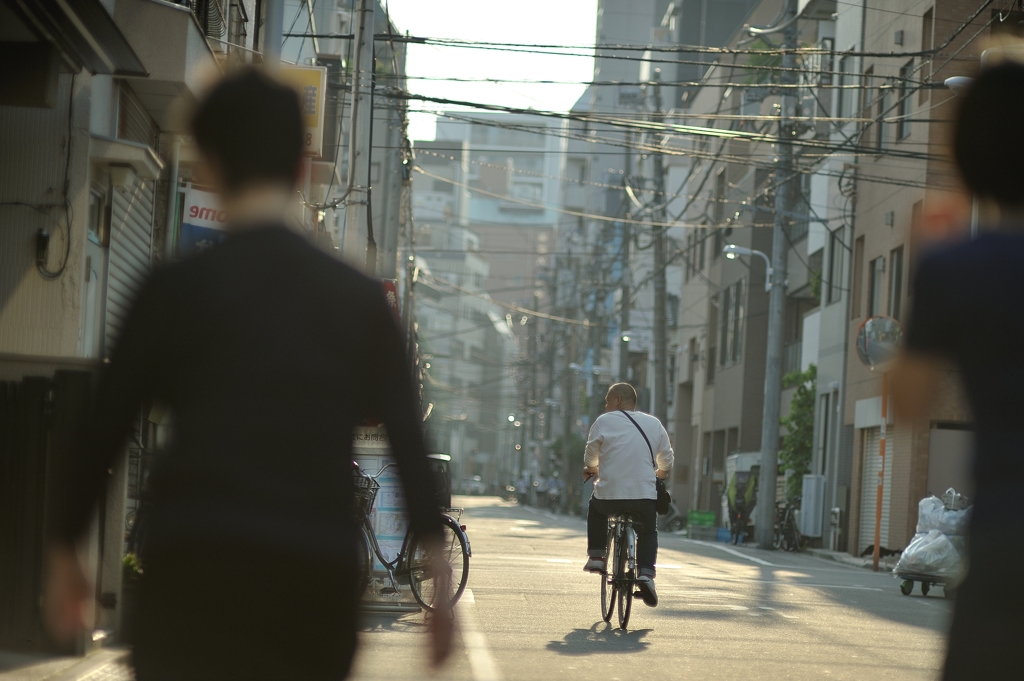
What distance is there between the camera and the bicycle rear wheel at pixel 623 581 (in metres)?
10.9

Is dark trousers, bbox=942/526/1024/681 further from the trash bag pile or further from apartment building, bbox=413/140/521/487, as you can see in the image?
apartment building, bbox=413/140/521/487

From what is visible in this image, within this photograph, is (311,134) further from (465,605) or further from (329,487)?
(329,487)

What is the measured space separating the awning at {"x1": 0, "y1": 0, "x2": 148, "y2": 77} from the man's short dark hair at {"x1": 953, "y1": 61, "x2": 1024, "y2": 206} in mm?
5451

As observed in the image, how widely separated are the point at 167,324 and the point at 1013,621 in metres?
1.84

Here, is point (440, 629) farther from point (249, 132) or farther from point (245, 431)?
point (249, 132)

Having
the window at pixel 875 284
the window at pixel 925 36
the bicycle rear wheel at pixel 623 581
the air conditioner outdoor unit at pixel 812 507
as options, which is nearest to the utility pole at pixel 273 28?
the bicycle rear wheel at pixel 623 581

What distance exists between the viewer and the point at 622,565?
1100 centimetres

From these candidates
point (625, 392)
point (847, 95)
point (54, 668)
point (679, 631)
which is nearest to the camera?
point (54, 668)

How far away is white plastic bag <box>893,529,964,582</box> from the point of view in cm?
1641

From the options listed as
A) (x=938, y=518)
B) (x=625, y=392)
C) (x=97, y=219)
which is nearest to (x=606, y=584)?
(x=625, y=392)

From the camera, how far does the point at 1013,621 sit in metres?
3.01

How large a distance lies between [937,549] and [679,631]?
260 inches

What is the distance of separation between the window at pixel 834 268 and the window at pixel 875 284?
2.50m

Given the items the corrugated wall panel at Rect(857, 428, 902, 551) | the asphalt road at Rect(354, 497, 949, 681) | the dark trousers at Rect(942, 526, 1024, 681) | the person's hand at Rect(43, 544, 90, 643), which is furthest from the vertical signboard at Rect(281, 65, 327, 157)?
the dark trousers at Rect(942, 526, 1024, 681)
